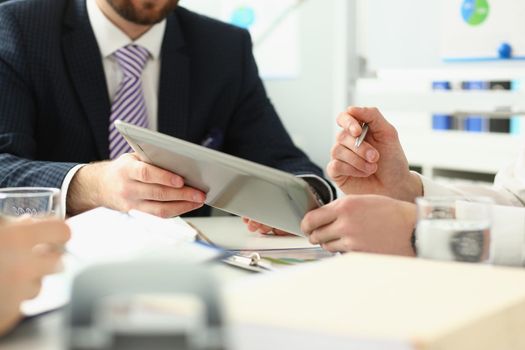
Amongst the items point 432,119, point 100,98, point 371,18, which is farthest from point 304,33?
point 100,98

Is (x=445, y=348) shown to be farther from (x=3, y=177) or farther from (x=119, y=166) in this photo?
(x=3, y=177)

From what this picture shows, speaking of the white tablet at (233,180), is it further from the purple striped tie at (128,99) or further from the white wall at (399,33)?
the white wall at (399,33)

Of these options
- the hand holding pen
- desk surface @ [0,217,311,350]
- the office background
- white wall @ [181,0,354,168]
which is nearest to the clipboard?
desk surface @ [0,217,311,350]

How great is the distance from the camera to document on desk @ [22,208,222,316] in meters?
0.95

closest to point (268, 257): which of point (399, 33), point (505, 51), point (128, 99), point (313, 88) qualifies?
point (128, 99)

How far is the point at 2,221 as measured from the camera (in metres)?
0.70

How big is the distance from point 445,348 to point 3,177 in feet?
4.22

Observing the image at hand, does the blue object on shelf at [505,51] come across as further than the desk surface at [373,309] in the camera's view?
Yes

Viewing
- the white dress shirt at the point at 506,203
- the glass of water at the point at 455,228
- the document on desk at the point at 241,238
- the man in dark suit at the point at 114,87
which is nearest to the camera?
the glass of water at the point at 455,228

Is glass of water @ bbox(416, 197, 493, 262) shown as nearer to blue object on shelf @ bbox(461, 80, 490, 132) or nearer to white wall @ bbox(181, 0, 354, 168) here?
blue object on shelf @ bbox(461, 80, 490, 132)

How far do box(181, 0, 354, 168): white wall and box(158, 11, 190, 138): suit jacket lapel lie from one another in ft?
4.90

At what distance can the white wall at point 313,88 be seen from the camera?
3.54m

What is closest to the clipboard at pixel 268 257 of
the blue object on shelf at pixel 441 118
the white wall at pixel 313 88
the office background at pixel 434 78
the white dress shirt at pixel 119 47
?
the white dress shirt at pixel 119 47

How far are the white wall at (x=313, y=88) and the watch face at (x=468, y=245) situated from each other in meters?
2.58
